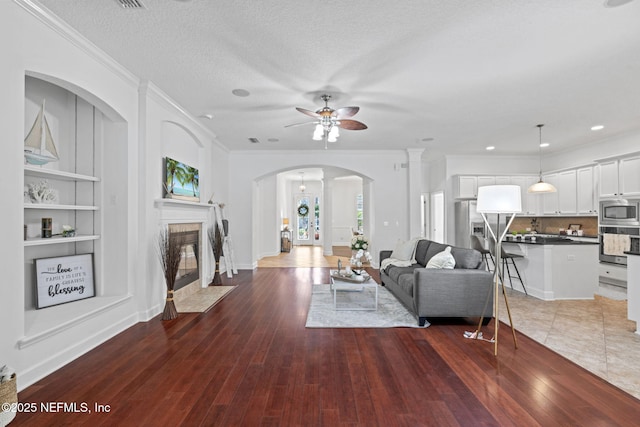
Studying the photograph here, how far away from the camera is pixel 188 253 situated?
5.14m

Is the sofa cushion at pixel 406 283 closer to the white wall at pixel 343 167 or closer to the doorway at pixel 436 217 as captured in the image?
the white wall at pixel 343 167

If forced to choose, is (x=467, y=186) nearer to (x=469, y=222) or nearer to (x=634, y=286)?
(x=469, y=222)

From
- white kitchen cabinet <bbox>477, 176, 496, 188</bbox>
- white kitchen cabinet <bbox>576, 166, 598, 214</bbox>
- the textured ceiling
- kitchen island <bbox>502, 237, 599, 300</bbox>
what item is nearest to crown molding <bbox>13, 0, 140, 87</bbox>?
the textured ceiling

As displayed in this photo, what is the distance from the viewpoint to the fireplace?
4.79 meters

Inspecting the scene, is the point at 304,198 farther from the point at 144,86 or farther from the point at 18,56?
the point at 18,56

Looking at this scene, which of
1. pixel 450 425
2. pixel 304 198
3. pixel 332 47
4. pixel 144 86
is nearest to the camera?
pixel 450 425

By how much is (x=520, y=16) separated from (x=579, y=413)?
2907mm

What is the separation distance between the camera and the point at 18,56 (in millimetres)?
2361

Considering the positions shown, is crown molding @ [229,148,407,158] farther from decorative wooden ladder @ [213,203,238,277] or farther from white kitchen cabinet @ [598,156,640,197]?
white kitchen cabinet @ [598,156,640,197]

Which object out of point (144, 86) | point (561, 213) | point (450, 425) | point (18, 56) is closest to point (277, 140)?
point (144, 86)

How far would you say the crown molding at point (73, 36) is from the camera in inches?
97.0

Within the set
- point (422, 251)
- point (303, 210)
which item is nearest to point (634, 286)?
point (422, 251)

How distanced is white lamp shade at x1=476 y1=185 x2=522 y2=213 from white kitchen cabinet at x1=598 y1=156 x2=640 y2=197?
3876mm

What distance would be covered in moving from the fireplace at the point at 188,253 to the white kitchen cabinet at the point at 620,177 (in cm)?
724
